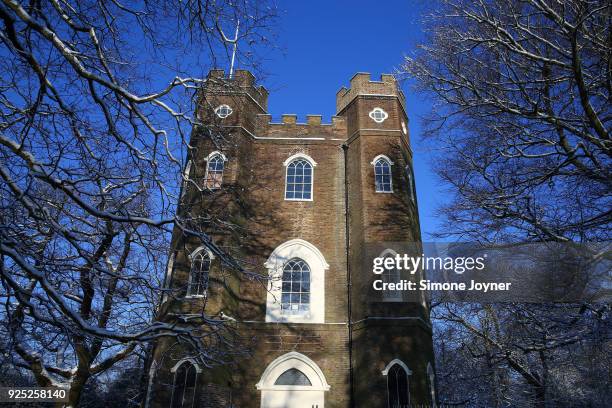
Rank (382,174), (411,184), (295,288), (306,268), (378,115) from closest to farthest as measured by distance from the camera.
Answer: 1. (295,288)
2. (306,268)
3. (382,174)
4. (411,184)
5. (378,115)

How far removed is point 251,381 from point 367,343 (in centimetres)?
365

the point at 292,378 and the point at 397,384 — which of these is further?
the point at 292,378

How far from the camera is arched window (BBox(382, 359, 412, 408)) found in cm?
1234

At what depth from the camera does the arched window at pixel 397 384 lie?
40.5 ft

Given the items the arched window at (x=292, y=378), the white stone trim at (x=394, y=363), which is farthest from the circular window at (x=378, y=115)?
the arched window at (x=292, y=378)

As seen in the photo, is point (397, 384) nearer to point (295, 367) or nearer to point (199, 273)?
point (295, 367)

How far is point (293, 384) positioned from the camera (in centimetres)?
1336

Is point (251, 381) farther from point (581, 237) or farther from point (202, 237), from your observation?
point (581, 237)

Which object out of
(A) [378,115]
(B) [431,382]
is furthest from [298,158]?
(B) [431,382]

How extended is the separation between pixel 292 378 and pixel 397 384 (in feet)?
10.3

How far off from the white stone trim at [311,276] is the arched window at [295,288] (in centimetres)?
13

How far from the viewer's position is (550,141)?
891cm

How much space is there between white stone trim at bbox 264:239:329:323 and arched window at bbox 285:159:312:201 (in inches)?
73.6

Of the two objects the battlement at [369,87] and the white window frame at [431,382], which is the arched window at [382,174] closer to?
the battlement at [369,87]
